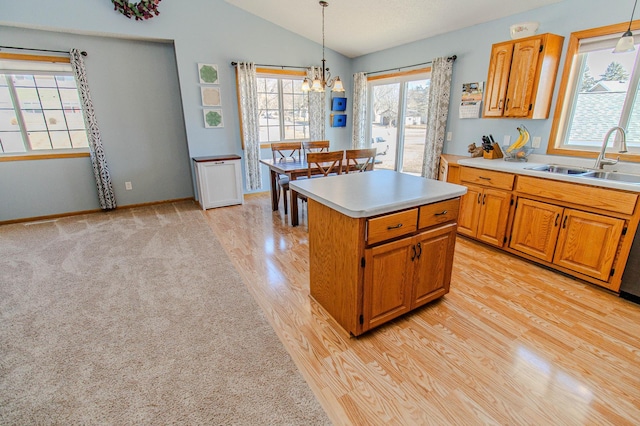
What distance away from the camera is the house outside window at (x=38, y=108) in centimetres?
385

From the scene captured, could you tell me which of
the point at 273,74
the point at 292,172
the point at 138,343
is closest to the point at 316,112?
the point at 273,74

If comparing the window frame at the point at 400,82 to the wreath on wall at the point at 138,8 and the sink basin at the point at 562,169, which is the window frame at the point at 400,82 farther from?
the wreath on wall at the point at 138,8

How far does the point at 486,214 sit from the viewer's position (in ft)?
10.2

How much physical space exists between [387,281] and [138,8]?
4.58m

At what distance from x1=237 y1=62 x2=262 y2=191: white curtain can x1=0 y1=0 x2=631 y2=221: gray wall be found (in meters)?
0.16

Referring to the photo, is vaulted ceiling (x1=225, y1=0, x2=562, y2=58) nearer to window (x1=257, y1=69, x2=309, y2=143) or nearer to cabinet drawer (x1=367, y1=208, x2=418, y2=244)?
window (x1=257, y1=69, x2=309, y2=143)

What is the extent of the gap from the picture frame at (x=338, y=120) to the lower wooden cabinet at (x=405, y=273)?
4202 millimetres

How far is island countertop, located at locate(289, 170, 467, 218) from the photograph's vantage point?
1664 mm

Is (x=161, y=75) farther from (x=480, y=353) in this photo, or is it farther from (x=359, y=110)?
(x=480, y=353)

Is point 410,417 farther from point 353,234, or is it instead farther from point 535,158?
point 535,158

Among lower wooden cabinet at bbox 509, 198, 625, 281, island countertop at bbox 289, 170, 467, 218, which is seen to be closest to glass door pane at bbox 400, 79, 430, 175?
lower wooden cabinet at bbox 509, 198, 625, 281

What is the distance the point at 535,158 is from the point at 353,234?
267 cm

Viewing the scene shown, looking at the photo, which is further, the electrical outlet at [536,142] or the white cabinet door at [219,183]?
the white cabinet door at [219,183]

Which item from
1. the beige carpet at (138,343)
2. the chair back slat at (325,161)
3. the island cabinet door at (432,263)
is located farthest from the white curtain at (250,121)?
the island cabinet door at (432,263)
